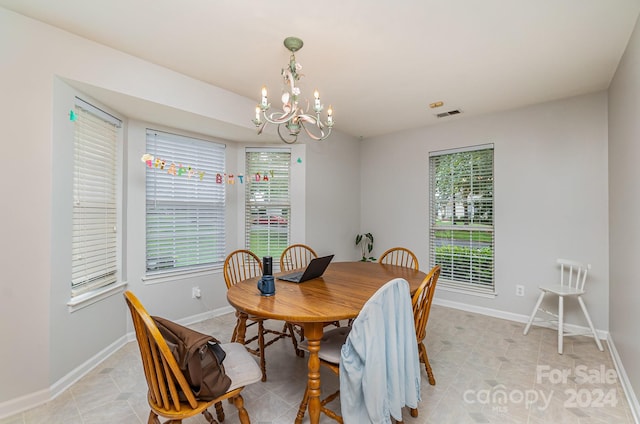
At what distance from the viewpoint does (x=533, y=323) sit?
3195 millimetres

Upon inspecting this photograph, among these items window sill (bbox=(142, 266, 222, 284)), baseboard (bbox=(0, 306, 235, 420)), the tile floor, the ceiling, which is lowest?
the tile floor

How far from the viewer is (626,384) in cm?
200

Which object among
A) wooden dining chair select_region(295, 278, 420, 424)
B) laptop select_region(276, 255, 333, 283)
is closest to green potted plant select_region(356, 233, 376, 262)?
laptop select_region(276, 255, 333, 283)

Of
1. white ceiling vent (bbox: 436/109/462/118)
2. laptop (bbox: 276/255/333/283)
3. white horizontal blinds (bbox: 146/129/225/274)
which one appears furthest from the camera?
white ceiling vent (bbox: 436/109/462/118)

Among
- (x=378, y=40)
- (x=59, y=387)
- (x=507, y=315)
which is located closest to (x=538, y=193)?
(x=507, y=315)

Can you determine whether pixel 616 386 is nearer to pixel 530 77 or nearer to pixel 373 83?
pixel 530 77

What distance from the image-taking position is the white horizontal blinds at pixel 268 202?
148 inches

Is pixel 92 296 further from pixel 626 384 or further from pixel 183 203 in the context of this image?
pixel 626 384

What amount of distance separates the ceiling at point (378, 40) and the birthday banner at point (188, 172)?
0.58 meters

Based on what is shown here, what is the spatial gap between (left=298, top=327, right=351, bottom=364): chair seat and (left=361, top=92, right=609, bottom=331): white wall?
257 centimetres

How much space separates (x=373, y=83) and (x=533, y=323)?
3129mm

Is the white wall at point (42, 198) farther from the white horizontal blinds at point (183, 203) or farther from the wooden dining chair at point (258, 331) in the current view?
the wooden dining chair at point (258, 331)

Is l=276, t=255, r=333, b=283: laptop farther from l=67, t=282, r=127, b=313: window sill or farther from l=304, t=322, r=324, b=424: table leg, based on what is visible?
l=67, t=282, r=127, b=313: window sill

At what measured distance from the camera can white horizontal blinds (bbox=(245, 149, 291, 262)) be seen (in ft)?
12.3
